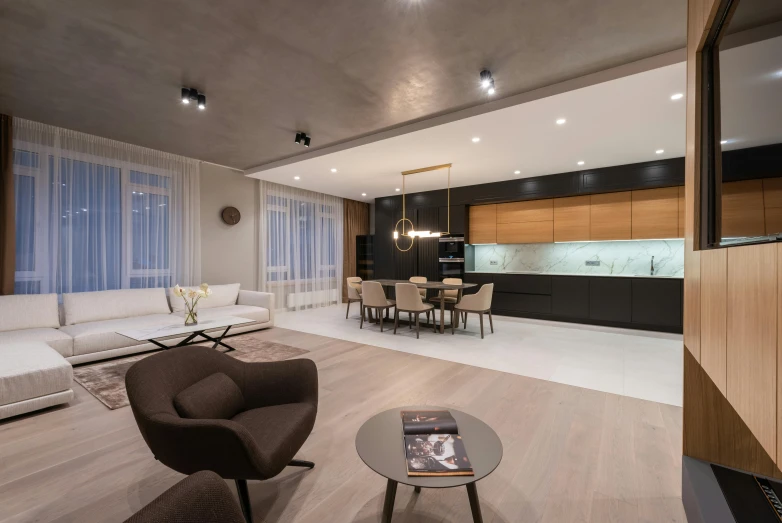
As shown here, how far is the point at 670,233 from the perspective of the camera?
5.17m

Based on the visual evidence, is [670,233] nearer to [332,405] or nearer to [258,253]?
[332,405]

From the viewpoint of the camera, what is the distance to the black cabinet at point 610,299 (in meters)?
5.41

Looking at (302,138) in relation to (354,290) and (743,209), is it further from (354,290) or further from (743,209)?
(743,209)

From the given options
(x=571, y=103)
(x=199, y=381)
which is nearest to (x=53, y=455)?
(x=199, y=381)

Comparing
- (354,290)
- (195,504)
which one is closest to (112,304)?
(354,290)

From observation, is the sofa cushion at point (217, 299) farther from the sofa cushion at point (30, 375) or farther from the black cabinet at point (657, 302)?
the black cabinet at point (657, 302)

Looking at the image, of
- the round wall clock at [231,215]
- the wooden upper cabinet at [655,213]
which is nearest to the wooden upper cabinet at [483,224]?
the wooden upper cabinet at [655,213]

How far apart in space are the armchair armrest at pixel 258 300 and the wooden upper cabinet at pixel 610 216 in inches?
221

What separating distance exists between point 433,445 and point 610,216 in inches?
225

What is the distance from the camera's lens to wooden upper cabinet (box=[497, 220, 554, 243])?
6273 mm

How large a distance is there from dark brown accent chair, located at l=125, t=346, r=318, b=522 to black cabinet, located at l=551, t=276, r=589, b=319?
5.36 metres

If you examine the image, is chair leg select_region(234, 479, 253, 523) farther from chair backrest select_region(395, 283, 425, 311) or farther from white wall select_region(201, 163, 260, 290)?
white wall select_region(201, 163, 260, 290)

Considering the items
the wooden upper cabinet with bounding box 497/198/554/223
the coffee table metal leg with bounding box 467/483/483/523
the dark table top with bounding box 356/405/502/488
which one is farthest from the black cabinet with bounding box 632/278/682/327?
the coffee table metal leg with bounding box 467/483/483/523

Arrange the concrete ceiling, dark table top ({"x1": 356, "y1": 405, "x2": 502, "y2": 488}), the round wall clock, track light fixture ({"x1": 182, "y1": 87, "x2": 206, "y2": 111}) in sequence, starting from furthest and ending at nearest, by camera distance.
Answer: the round wall clock, track light fixture ({"x1": 182, "y1": 87, "x2": 206, "y2": 111}), the concrete ceiling, dark table top ({"x1": 356, "y1": 405, "x2": 502, "y2": 488})
